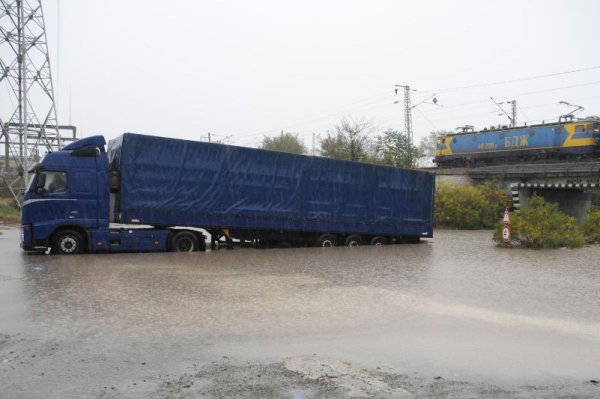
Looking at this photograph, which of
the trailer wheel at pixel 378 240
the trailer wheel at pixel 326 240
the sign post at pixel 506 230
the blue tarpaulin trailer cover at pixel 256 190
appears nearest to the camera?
the blue tarpaulin trailer cover at pixel 256 190

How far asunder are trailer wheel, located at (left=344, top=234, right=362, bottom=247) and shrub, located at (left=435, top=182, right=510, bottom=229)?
16504mm

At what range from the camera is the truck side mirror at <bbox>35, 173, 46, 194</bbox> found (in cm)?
1397

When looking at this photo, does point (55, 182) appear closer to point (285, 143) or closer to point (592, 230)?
point (592, 230)

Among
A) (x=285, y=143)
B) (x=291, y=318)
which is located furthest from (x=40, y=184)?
(x=285, y=143)

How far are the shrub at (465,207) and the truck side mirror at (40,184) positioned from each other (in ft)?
85.2

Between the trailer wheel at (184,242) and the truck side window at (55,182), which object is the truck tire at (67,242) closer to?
the truck side window at (55,182)

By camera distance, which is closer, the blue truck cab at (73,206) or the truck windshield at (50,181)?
the blue truck cab at (73,206)

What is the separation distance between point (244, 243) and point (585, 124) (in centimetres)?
2841

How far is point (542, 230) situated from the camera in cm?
1894

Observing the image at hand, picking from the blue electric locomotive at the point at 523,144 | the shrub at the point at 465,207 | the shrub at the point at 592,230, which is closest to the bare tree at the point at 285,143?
the blue electric locomotive at the point at 523,144

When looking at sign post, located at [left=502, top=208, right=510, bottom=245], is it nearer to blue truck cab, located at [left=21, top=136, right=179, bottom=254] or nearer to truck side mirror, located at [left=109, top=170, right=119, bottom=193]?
blue truck cab, located at [left=21, top=136, right=179, bottom=254]

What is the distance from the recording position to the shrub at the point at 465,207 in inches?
1335

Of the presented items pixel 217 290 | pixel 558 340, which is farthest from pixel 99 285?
pixel 558 340

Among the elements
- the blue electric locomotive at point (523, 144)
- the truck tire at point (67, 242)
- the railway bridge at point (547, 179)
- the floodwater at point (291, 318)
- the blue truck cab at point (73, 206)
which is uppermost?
the blue electric locomotive at point (523, 144)
